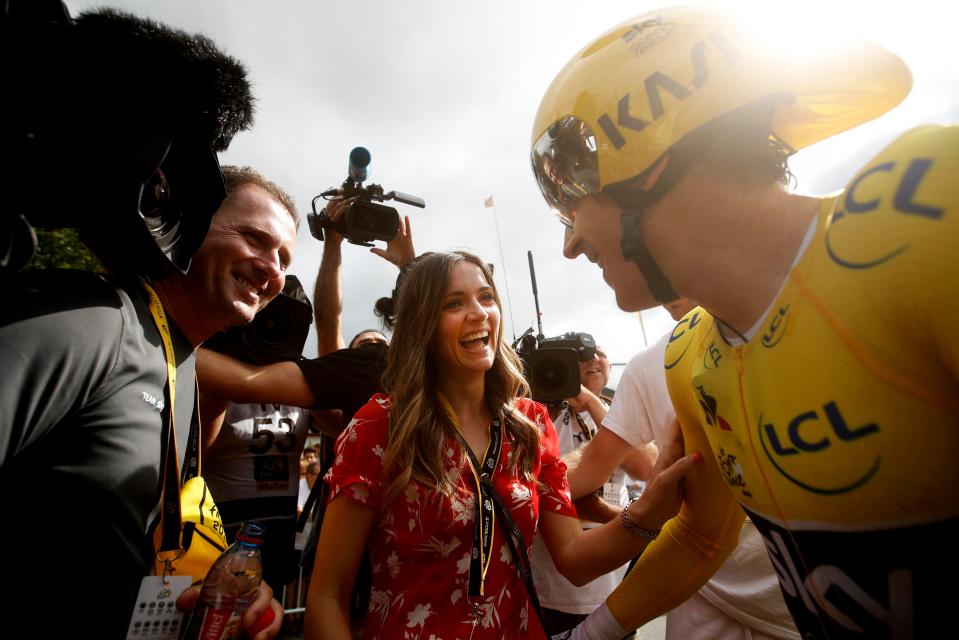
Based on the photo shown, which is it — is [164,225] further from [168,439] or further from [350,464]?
[350,464]

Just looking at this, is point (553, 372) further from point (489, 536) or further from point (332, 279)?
point (332, 279)

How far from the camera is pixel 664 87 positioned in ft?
5.42

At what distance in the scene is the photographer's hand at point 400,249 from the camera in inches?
168

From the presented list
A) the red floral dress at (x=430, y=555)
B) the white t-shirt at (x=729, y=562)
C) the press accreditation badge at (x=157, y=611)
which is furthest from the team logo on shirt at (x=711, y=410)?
the press accreditation badge at (x=157, y=611)

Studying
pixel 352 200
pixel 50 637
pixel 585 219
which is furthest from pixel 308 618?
pixel 352 200

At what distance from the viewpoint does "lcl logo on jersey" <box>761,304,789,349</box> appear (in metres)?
1.32

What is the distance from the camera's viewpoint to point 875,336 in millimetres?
1083

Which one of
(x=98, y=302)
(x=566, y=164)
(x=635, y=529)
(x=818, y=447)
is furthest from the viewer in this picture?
(x=635, y=529)

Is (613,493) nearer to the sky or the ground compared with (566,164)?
nearer to the ground

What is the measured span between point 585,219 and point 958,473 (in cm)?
133

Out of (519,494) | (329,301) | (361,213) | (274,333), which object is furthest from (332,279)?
(519,494)

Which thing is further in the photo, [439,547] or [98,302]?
[439,547]

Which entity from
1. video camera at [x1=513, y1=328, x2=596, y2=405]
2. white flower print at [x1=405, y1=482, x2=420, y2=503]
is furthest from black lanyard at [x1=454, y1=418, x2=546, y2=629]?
video camera at [x1=513, y1=328, x2=596, y2=405]

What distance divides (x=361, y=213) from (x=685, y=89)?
3.03m
